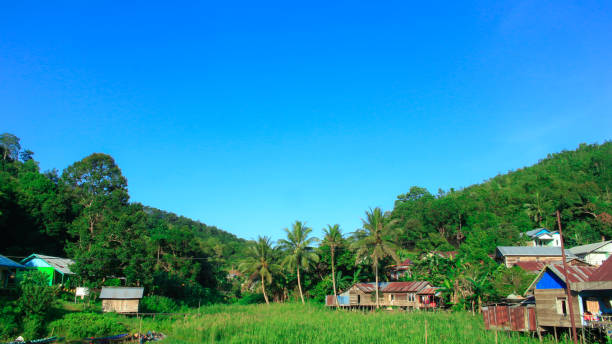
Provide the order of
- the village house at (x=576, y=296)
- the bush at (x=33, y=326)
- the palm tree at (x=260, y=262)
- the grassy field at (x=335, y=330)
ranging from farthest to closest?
the palm tree at (x=260, y=262)
the bush at (x=33, y=326)
the grassy field at (x=335, y=330)
the village house at (x=576, y=296)

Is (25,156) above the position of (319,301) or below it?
above

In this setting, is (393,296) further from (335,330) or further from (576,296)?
(576,296)

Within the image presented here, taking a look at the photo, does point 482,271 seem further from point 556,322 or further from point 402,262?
point 556,322

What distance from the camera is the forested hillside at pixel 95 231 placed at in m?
36.2

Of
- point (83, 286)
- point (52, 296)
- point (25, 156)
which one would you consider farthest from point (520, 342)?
point (25, 156)

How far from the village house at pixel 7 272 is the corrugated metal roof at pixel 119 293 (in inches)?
247

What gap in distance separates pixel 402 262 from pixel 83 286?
36.6 metres

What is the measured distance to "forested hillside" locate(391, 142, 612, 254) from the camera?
51625mm

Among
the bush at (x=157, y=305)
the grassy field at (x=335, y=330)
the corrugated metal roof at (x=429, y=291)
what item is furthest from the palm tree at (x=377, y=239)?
the bush at (x=157, y=305)

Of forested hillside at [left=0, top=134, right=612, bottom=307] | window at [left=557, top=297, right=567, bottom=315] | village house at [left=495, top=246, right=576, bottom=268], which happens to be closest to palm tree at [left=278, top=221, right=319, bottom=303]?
forested hillside at [left=0, top=134, right=612, bottom=307]

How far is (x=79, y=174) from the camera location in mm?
48062

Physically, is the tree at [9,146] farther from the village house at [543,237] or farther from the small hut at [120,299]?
the village house at [543,237]

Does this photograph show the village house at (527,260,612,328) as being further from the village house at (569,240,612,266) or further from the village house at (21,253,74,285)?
the village house at (21,253,74,285)

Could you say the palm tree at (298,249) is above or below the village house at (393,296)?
above
